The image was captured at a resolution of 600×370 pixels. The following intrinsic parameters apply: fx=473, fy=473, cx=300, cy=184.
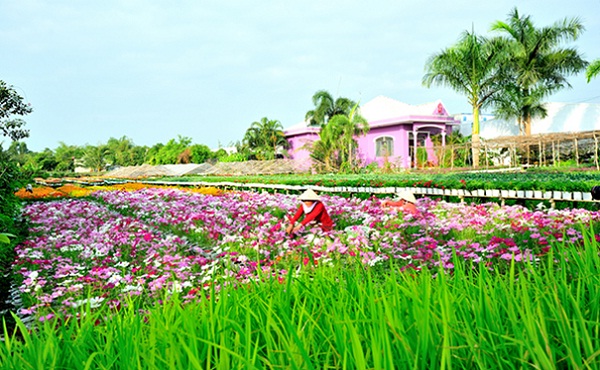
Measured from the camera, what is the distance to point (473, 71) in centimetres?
2750

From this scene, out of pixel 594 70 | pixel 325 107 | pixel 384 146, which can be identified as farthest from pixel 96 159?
pixel 594 70

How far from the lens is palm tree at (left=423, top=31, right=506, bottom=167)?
1074 inches

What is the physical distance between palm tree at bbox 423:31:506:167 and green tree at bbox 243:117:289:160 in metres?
13.1

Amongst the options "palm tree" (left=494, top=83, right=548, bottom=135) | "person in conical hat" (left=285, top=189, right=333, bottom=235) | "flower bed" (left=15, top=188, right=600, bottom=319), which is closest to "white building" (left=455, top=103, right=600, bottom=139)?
"palm tree" (left=494, top=83, right=548, bottom=135)

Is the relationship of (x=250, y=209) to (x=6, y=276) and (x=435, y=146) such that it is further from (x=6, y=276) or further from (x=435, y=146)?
(x=435, y=146)

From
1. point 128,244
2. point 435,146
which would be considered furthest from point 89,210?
point 435,146

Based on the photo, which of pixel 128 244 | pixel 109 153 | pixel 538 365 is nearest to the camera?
pixel 538 365

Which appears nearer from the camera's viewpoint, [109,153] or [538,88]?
[538,88]

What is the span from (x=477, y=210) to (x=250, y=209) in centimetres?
438

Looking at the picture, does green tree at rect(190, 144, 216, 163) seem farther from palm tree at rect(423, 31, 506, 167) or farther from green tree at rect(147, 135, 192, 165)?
palm tree at rect(423, 31, 506, 167)

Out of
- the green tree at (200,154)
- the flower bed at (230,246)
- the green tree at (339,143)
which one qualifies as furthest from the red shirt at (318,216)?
the green tree at (200,154)

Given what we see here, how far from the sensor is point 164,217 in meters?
9.34

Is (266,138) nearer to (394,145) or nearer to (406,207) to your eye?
(394,145)

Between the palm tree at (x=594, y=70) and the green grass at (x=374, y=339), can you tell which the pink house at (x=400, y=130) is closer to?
the palm tree at (x=594, y=70)
